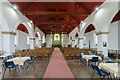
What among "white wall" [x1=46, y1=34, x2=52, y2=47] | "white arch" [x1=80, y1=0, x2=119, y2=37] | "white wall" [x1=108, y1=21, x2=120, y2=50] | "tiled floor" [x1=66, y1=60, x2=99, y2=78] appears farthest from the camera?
"white wall" [x1=46, y1=34, x2=52, y2=47]

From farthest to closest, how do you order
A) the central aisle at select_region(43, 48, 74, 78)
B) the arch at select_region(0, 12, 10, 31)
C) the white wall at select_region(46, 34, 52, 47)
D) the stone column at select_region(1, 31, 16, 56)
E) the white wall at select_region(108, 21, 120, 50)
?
the white wall at select_region(46, 34, 52, 47) < the white wall at select_region(108, 21, 120, 50) < the stone column at select_region(1, 31, 16, 56) < the arch at select_region(0, 12, 10, 31) < the central aisle at select_region(43, 48, 74, 78)

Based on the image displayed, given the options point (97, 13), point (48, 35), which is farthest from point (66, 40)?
point (97, 13)

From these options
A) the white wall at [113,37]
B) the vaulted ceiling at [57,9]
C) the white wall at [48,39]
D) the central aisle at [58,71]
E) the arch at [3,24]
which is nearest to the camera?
the central aisle at [58,71]

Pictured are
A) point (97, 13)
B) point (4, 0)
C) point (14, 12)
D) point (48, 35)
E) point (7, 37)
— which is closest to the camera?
point (4, 0)

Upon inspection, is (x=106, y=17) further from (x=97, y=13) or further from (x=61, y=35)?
(x=61, y=35)

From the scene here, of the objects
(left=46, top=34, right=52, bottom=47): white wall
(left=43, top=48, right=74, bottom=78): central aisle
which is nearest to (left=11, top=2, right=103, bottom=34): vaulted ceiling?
(left=43, top=48, right=74, bottom=78): central aisle

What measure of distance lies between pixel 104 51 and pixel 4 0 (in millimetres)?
9676

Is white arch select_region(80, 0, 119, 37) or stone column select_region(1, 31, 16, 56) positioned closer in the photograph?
white arch select_region(80, 0, 119, 37)

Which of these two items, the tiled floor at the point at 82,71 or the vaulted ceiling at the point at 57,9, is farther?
the vaulted ceiling at the point at 57,9

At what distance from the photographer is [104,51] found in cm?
769

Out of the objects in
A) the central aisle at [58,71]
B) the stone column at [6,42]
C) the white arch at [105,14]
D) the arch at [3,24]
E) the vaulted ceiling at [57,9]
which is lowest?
the central aisle at [58,71]

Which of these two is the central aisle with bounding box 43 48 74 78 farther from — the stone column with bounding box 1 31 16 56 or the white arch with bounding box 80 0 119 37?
the white arch with bounding box 80 0 119 37

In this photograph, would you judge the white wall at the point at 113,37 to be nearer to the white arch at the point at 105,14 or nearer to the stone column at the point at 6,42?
the white arch at the point at 105,14

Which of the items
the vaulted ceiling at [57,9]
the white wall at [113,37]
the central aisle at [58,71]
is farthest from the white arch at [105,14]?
the central aisle at [58,71]
